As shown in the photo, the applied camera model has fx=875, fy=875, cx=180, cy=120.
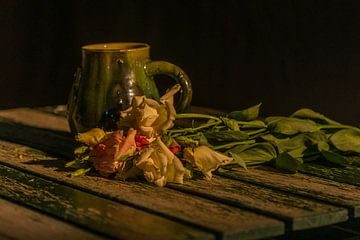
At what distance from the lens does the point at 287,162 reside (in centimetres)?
136

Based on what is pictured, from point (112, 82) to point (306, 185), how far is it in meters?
0.36

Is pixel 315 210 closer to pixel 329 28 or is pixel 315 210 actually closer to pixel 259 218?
pixel 259 218

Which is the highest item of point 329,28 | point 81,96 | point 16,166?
point 329,28

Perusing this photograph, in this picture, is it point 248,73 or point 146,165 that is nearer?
point 146,165

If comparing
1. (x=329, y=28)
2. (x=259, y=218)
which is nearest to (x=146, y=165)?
(x=259, y=218)

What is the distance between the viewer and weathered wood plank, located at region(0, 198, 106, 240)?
1.00m

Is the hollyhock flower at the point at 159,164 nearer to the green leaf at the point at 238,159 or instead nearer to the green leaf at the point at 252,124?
the green leaf at the point at 238,159

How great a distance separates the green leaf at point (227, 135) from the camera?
137 cm

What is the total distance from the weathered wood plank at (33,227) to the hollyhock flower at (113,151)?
0.17 m

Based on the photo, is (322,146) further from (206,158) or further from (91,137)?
(91,137)

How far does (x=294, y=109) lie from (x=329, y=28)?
23 cm

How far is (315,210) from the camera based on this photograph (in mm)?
1114

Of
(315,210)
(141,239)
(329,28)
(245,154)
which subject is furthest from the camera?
(329,28)

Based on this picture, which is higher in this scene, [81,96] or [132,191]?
[81,96]
